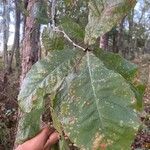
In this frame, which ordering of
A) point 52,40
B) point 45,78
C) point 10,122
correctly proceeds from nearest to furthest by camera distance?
point 45,78 < point 52,40 < point 10,122

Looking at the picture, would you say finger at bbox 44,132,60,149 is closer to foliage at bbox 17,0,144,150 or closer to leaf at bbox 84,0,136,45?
foliage at bbox 17,0,144,150

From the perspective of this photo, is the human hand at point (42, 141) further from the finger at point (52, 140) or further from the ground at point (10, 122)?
the ground at point (10, 122)

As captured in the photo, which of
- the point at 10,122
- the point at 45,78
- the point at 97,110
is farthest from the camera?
the point at 10,122

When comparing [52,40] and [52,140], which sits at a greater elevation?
[52,40]

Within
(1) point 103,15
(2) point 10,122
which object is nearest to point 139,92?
(1) point 103,15

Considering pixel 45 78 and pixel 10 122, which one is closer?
pixel 45 78

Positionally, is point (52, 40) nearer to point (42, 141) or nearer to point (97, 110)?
point (42, 141)

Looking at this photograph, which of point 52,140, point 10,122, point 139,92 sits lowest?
point 10,122

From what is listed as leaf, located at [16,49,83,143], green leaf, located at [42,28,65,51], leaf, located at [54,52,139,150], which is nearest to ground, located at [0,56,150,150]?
green leaf, located at [42,28,65,51]
